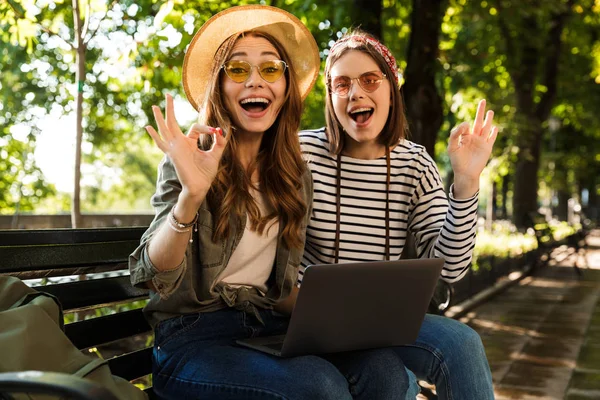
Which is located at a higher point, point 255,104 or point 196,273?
point 255,104

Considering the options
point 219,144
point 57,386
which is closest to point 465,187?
point 219,144

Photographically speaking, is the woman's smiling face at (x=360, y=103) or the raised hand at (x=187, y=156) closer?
the raised hand at (x=187, y=156)

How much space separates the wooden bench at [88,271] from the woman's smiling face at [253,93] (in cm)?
67

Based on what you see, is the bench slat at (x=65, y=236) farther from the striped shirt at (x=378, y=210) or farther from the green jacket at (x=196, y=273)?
the striped shirt at (x=378, y=210)

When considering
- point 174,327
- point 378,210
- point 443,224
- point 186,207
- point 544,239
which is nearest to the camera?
point 186,207

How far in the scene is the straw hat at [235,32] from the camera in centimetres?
307

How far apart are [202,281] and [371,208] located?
957 mm

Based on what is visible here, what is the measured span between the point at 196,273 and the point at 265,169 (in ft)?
1.64

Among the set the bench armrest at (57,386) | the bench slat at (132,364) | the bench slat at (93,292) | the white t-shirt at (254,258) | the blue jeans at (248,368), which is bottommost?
the bench slat at (132,364)

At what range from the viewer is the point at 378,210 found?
3508 mm

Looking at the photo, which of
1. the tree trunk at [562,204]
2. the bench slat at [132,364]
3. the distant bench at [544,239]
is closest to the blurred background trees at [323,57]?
the distant bench at [544,239]

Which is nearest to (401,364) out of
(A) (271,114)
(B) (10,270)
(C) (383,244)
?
(C) (383,244)

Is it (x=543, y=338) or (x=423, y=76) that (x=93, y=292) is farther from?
(x=543, y=338)

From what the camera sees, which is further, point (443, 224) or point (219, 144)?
point (443, 224)
